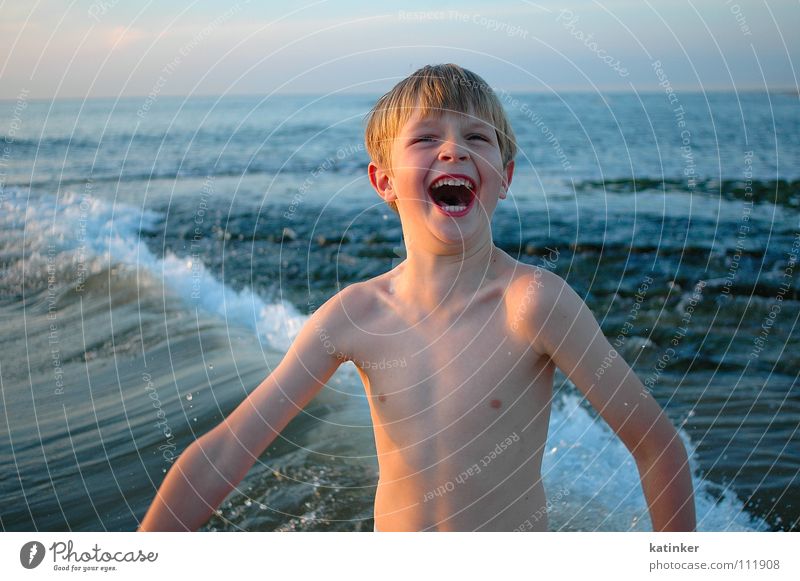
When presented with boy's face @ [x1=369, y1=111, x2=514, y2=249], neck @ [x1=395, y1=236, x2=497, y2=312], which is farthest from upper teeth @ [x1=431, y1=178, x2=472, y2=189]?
neck @ [x1=395, y1=236, x2=497, y2=312]

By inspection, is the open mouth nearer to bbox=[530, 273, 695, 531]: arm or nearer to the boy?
the boy

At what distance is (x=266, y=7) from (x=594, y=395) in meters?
1.73

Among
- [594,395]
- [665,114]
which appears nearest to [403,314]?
[594,395]

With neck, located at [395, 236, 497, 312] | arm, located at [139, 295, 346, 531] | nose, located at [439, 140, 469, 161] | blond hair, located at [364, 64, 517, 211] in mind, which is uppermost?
blond hair, located at [364, 64, 517, 211]

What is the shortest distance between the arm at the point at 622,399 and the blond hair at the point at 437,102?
0.30 m

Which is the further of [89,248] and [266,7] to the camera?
[89,248]

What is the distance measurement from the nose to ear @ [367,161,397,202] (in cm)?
15

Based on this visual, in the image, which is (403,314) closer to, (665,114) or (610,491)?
(610,491)

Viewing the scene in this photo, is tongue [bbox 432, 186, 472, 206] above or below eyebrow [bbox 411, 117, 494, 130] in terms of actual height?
below

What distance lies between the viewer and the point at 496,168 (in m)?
1.50

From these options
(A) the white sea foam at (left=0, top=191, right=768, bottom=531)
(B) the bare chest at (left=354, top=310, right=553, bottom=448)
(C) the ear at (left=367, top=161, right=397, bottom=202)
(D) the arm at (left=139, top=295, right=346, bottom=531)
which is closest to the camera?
(D) the arm at (left=139, top=295, right=346, bottom=531)

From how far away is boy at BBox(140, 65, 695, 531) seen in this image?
1448mm

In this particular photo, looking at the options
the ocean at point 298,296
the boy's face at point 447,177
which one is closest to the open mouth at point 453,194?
the boy's face at point 447,177
